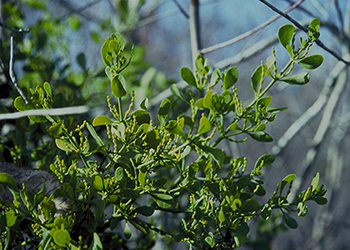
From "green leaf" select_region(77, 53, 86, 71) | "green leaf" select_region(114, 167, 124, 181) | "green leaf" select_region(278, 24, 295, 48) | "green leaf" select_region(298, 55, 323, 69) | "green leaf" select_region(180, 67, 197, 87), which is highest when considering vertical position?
"green leaf" select_region(77, 53, 86, 71)

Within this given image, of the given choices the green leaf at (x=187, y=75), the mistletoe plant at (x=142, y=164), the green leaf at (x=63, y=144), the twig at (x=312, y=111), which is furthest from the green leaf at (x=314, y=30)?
the twig at (x=312, y=111)

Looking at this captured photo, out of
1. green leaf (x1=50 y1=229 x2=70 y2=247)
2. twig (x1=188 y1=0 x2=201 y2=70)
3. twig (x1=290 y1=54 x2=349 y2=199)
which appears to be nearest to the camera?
green leaf (x1=50 y1=229 x2=70 y2=247)

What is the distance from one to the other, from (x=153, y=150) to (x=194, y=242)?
95 mm

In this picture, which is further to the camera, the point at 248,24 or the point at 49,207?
the point at 248,24

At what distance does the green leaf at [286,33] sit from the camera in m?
0.25

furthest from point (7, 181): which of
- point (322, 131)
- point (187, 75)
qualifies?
point (322, 131)

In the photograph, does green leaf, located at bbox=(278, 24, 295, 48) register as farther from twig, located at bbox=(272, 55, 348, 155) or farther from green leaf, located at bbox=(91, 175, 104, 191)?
twig, located at bbox=(272, 55, 348, 155)

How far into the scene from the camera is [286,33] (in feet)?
0.83

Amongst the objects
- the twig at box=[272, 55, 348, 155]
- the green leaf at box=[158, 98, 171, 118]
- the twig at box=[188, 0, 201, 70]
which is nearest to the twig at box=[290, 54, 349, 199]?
the twig at box=[272, 55, 348, 155]

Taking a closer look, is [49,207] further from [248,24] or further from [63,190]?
[248,24]

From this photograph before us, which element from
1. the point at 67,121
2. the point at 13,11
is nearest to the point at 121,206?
the point at 67,121

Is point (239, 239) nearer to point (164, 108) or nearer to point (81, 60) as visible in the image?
point (164, 108)

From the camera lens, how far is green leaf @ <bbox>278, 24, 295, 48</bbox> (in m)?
0.25

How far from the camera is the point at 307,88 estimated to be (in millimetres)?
1986
